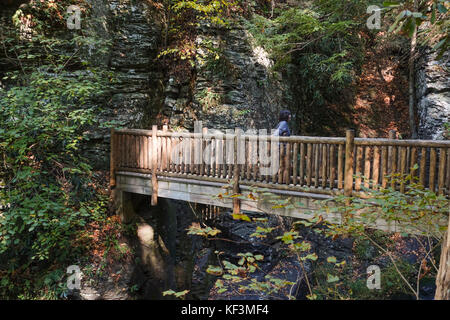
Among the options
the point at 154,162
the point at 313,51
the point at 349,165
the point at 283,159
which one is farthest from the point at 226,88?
the point at 349,165

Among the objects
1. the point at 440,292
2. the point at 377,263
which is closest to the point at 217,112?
the point at 377,263

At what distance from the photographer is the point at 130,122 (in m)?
Answer: 10.1

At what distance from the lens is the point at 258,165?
6.61m

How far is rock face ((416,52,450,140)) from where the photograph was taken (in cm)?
1019

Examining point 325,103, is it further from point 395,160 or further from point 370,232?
point 395,160

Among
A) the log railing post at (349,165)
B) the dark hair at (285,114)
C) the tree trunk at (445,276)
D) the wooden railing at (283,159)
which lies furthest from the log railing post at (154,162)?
the tree trunk at (445,276)

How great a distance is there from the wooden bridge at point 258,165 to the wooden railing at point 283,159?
11mm

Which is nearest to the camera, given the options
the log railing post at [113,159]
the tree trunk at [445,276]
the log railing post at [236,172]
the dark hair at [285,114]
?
the tree trunk at [445,276]

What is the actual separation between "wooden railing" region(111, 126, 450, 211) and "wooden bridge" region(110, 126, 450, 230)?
0.04ft

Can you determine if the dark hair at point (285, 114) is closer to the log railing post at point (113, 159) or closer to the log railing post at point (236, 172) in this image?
the log railing post at point (236, 172)

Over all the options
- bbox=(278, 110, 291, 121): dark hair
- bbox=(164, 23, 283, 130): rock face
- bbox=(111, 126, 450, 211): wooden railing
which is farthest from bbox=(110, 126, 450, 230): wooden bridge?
bbox=(164, 23, 283, 130): rock face

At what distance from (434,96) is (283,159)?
743 cm

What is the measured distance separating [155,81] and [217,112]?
8.21 feet

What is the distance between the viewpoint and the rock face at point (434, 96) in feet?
33.4
